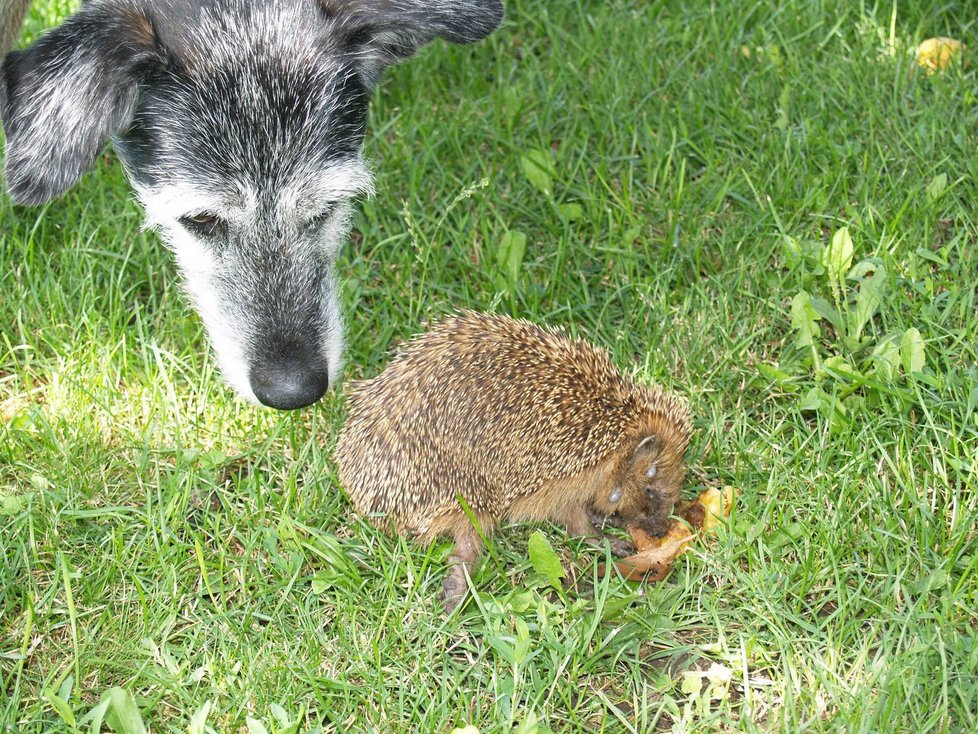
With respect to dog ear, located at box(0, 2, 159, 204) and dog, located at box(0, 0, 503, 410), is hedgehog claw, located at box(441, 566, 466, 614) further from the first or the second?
dog ear, located at box(0, 2, 159, 204)

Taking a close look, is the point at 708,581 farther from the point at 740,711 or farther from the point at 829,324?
the point at 829,324

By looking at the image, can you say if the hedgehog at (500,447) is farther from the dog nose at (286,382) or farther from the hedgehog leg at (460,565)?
the dog nose at (286,382)

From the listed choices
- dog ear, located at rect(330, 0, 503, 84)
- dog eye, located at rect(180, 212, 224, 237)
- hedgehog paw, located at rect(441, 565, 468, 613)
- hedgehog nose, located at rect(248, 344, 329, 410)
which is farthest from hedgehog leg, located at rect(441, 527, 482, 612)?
dog ear, located at rect(330, 0, 503, 84)

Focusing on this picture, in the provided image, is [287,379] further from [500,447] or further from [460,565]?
[460,565]

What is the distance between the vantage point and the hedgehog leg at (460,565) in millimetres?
Result: 3803

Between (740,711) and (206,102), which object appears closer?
(740,711)

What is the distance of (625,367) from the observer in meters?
4.63

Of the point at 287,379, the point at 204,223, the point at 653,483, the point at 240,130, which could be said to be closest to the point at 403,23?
the point at 240,130

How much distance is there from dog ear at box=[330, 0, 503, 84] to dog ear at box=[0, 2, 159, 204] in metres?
0.71

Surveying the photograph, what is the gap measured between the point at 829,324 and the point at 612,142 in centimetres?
160

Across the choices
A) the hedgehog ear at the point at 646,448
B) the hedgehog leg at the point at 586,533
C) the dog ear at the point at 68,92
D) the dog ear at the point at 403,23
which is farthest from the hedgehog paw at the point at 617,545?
the dog ear at the point at 68,92

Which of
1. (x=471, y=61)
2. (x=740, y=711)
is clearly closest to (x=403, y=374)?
(x=740, y=711)

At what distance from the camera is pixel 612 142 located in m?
5.56

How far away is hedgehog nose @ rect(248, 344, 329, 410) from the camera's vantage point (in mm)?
3824
